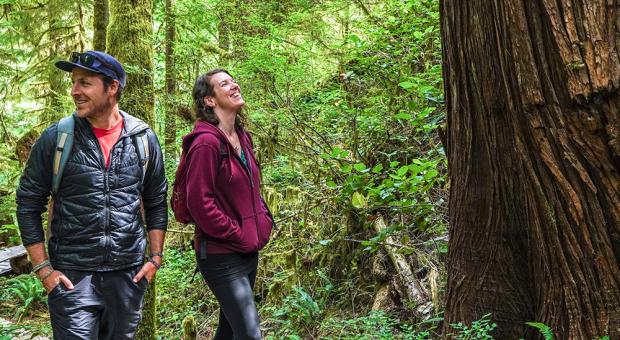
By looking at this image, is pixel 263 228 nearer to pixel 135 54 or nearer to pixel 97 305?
pixel 97 305

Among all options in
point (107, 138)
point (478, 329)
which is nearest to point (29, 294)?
point (107, 138)

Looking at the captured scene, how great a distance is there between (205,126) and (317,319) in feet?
10.8

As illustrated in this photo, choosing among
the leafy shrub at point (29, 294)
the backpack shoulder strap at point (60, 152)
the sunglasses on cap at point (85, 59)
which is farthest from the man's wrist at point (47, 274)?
the leafy shrub at point (29, 294)

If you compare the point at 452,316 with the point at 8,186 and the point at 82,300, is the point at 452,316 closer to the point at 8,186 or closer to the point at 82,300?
the point at 82,300

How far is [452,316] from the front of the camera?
158 inches

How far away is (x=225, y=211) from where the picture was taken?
12.7ft

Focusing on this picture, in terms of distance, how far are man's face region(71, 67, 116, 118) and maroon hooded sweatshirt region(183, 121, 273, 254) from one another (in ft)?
1.97

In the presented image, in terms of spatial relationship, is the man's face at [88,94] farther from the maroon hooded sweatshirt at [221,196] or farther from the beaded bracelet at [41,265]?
the beaded bracelet at [41,265]

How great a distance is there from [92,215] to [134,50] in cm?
327

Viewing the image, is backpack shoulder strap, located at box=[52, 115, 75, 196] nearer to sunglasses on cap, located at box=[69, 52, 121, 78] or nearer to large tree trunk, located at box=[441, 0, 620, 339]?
sunglasses on cap, located at box=[69, 52, 121, 78]

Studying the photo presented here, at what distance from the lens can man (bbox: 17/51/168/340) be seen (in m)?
3.42

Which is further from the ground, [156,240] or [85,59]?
[85,59]

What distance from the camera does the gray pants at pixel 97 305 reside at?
339 centimetres

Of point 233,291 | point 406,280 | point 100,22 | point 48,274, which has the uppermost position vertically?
point 100,22
